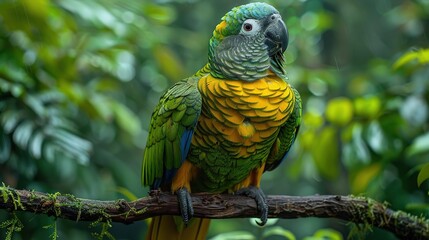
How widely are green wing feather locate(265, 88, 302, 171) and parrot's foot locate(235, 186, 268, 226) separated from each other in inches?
5.2

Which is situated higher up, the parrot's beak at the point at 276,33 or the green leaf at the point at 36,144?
the parrot's beak at the point at 276,33

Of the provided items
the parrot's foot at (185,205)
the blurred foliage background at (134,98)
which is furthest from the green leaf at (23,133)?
the parrot's foot at (185,205)

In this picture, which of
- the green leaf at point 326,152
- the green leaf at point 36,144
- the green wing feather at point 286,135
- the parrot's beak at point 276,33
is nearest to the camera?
the parrot's beak at point 276,33

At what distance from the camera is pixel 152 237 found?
1.65 meters

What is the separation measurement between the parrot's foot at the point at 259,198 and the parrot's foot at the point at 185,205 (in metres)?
0.21

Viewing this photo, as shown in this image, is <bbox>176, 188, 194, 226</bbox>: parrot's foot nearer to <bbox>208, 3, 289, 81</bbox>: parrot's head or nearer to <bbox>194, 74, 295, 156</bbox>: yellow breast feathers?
<bbox>194, 74, 295, 156</bbox>: yellow breast feathers

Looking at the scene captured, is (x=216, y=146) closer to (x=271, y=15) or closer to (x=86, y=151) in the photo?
(x=271, y=15)

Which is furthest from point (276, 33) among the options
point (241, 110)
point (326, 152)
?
point (326, 152)

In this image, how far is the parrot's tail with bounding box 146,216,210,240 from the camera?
5.38 feet

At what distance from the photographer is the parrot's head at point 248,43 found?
4.75 ft

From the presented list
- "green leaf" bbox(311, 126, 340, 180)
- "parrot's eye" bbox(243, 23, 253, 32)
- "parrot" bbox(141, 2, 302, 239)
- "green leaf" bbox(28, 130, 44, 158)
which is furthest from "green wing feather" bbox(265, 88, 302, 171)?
"green leaf" bbox(28, 130, 44, 158)

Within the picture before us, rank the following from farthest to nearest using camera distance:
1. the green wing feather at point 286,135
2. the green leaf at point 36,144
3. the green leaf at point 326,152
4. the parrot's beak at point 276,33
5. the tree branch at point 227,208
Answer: the green leaf at point 326,152, the green leaf at point 36,144, the green wing feather at point 286,135, the parrot's beak at point 276,33, the tree branch at point 227,208

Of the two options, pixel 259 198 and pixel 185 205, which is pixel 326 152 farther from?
pixel 185 205

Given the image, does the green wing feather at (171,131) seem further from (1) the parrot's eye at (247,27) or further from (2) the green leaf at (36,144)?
(2) the green leaf at (36,144)
